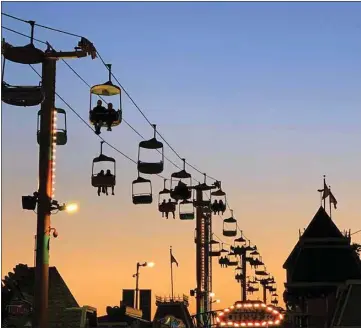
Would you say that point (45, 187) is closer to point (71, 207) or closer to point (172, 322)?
point (71, 207)

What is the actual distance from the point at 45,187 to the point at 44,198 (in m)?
0.36

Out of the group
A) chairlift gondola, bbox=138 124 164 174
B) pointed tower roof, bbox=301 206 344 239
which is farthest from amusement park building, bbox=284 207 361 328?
Result: chairlift gondola, bbox=138 124 164 174

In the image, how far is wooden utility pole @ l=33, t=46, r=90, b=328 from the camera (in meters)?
21.8

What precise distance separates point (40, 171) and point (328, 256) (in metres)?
36.8

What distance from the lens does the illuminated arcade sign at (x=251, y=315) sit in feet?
120

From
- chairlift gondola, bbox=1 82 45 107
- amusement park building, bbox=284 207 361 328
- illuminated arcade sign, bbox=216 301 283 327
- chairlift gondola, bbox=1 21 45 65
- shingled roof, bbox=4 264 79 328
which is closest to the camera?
chairlift gondola, bbox=1 21 45 65

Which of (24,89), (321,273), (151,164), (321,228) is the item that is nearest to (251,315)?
(151,164)

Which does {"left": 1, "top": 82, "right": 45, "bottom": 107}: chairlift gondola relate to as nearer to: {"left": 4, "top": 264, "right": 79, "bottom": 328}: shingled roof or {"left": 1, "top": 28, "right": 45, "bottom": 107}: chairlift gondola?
{"left": 1, "top": 28, "right": 45, "bottom": 107}: chairlift gondola

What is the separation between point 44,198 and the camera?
22.2 m

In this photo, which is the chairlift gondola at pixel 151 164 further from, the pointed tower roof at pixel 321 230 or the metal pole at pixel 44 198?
the pointed tower roof at pixel 321 230

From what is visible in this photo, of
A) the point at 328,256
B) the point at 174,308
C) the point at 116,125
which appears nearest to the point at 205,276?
the point at 328,256

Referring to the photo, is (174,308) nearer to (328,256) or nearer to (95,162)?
(328,256)

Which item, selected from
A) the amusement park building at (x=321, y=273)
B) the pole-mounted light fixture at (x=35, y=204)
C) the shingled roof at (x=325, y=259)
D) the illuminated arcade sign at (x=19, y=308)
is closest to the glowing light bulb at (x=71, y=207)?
the pole-mounted light fixture at (x=35, y=204)

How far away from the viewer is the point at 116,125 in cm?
2370
